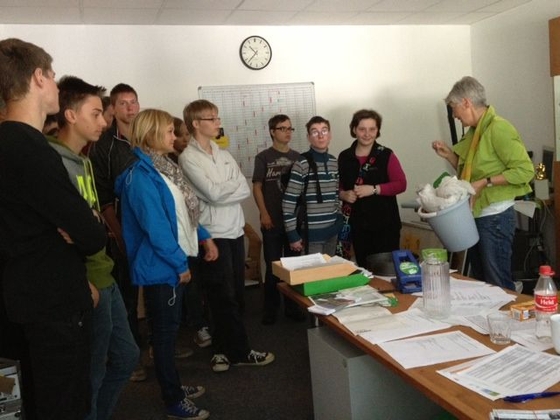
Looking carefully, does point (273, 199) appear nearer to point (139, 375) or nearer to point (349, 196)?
point (349, 196)

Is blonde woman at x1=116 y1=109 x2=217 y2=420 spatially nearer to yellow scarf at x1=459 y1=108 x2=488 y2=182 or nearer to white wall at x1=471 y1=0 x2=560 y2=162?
yellow scarf at x1=459 y1=108 x2=488 y2=182

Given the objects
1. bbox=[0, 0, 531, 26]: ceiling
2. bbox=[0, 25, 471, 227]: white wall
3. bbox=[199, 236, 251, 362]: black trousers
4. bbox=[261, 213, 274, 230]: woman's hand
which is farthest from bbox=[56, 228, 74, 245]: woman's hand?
bbox=[0, 25, 471, 227]: white wall

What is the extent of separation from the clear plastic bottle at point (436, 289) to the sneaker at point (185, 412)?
1.21 m

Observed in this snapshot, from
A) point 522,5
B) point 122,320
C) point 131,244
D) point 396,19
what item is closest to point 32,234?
point 122,320

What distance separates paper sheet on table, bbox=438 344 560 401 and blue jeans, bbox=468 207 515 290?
4.06ft

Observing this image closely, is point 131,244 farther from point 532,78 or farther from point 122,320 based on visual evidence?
point 532,78

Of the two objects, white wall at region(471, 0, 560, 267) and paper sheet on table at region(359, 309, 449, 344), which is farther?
white wall at region(471, 0, 560, 267)

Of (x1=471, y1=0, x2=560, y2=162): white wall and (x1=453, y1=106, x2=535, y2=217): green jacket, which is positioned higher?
(x1=471, y1=0, x2=560, y2=162): white wall

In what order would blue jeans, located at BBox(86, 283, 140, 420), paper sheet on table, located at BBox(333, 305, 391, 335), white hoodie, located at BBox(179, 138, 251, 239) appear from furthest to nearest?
white hoodie, located at BBox(179, 138, 251, 239), blue jeans, located at BBox(86, 283, 140, 420), paper sheet on table, located at BBox(333, 305, 391, 335)

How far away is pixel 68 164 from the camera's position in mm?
1639

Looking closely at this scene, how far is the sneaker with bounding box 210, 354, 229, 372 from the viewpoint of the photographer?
2811mm

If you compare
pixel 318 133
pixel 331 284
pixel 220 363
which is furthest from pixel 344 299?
pixel 318 133

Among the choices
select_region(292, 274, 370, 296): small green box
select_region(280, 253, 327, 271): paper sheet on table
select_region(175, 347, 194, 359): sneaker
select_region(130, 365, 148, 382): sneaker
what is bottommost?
select_region(175, 347, 194, 359): sneaker

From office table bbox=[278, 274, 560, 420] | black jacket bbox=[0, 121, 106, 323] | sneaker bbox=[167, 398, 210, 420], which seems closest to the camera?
office table bbox=[278, 274, 560, 420]
